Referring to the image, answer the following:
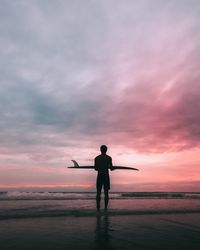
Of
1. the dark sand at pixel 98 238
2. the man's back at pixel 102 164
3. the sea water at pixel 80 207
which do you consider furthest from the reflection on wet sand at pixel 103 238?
the man's back at pixel 102 164

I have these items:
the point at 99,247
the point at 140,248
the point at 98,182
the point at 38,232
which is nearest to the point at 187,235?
the point at 140,248

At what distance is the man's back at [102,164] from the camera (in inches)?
431

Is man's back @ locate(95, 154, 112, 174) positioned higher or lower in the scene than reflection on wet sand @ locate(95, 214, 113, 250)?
higher

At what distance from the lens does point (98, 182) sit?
35.9ft

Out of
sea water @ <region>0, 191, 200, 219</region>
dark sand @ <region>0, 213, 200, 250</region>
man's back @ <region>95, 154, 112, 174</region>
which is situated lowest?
dark sand @ <region>0, 213, 200, 250</region>

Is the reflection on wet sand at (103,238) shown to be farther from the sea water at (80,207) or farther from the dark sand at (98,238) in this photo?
the sea water at (80,207)

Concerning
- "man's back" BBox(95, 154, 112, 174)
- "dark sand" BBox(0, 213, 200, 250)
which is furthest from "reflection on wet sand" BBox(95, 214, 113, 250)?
"man's back" BBox(95, 154, 112, 174)

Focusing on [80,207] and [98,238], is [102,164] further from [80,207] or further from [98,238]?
[98,238]

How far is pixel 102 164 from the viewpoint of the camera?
36.0 feet

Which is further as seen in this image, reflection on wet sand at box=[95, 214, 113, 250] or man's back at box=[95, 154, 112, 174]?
man's back at box=[95, 154, 112, 174]

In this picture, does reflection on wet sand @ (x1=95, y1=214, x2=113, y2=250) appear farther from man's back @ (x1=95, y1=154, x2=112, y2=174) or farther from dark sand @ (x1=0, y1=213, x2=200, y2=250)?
man's back @ (x1=95, y1=154, x2=112, y2=174)

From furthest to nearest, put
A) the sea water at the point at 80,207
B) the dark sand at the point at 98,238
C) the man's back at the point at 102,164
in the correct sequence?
the man's back at the point at 102,164 → the sea water at the point at 80,207 → the dark sand at the point at 98,238

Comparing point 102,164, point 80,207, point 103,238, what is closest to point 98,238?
point 103,238

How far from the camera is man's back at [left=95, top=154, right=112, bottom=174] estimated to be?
1095 centimetres
